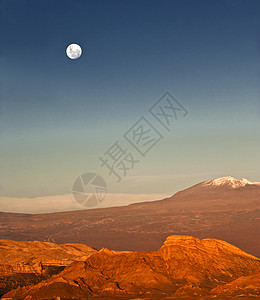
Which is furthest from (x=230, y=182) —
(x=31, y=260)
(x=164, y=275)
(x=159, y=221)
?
(x=164, y=275)

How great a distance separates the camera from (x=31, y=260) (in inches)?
2414

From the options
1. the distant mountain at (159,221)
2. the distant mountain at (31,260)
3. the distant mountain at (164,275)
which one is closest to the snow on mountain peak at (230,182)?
the distant mountain at (159,221)

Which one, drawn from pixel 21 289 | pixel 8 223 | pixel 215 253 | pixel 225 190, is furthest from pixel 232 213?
pixel 21 289

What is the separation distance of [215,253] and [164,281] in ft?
27.8

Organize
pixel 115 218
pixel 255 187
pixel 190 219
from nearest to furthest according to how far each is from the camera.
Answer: pixel 190 219
pixel 115 218
pixel 255 187

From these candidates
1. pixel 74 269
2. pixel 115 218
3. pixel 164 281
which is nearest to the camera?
pixel 164 281

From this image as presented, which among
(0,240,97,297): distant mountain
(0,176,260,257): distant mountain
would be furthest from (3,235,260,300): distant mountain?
(0,176,260,257): distant mountain

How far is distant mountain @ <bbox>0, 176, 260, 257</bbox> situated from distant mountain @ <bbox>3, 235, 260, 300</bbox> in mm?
56900

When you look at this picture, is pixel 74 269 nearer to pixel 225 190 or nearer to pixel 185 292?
pixel 185 292

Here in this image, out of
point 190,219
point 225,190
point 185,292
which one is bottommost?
point 185,292

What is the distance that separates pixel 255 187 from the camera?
6403 inches

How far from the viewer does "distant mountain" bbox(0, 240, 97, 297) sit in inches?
1978

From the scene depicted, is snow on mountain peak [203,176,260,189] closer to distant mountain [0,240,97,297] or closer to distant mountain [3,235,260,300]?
distant mountain [0,240,97,297]

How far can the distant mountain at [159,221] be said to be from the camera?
372 ft
